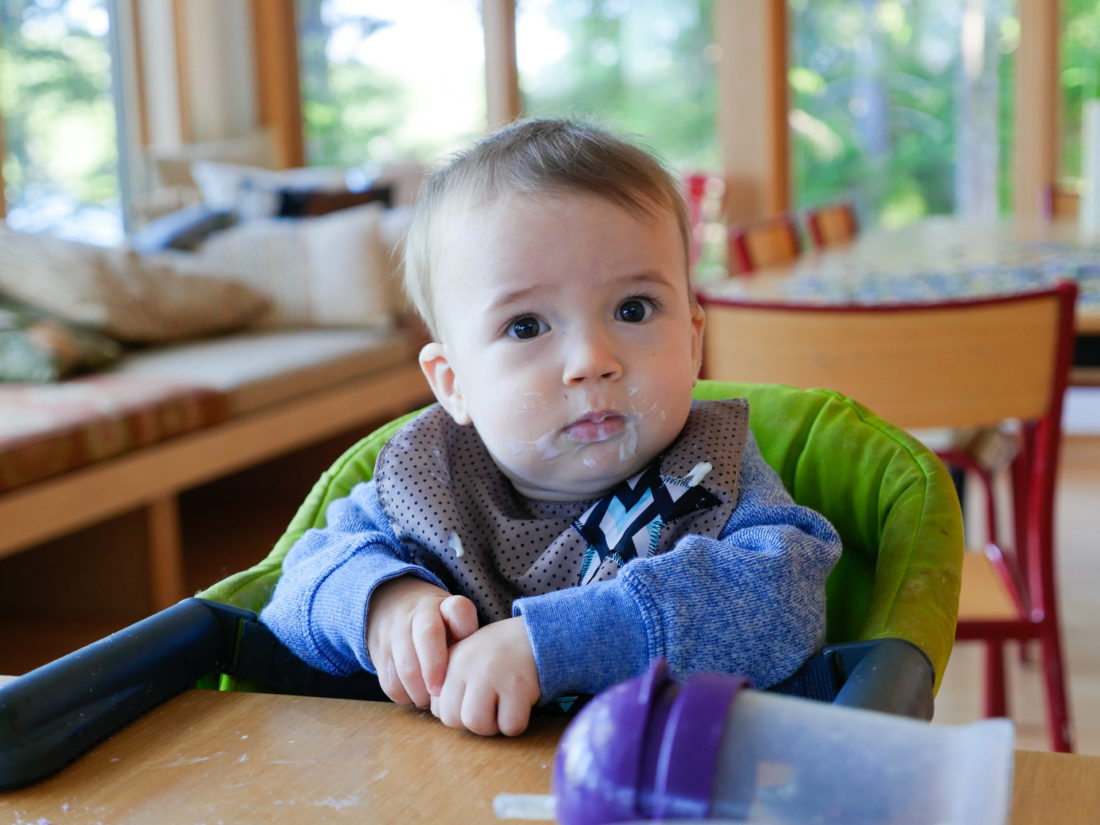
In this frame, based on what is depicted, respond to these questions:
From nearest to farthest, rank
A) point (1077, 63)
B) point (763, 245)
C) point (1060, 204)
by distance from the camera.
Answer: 1. point (763, 245)
2. point (1060, 204)
3. point (1077, 63)

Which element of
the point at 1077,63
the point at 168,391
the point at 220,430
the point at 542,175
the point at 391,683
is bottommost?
the point at 220,430

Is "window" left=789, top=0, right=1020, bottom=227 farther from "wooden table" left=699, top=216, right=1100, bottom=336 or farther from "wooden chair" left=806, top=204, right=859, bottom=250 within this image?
"wooden table" left=699, top=216, right=1100, bottom=336

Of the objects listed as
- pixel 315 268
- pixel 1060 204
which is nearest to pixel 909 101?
pixel 1060 204

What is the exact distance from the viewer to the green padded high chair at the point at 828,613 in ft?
2.01

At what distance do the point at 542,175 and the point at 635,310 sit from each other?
11cm

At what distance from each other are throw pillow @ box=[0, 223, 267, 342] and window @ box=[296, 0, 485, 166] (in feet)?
6.49

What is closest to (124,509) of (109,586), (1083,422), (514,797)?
(109,586)

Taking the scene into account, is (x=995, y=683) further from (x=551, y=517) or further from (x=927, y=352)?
(x=551, y=517)

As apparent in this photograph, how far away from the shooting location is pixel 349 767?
0.59 metres

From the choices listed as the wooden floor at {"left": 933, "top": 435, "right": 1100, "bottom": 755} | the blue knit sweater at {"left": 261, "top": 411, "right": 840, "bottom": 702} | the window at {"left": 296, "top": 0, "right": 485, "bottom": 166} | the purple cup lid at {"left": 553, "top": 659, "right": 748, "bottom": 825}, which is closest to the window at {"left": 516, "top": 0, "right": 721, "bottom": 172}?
the window at {"left": 296, "top": 0, "right": 485, "bottom": 166}

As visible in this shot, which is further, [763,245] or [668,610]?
[763,245]

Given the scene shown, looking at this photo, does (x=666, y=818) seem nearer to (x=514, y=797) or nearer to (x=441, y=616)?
(x=514, y=797)

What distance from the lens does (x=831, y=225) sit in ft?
11.7

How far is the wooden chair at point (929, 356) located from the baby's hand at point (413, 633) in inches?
35.5
